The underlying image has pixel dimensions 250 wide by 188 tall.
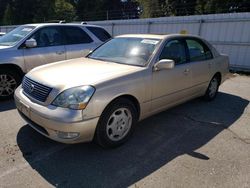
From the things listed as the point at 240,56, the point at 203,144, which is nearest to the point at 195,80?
the point at 203,144

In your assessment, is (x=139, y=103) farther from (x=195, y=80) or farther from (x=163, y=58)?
(x=195, y=80)

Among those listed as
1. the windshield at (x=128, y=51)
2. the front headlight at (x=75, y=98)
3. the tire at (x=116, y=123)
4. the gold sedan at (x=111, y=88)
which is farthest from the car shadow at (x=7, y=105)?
the tire at (x=116, y=123)

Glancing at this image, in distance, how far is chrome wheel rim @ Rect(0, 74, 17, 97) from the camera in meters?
5.50

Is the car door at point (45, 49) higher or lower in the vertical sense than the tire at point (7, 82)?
higher

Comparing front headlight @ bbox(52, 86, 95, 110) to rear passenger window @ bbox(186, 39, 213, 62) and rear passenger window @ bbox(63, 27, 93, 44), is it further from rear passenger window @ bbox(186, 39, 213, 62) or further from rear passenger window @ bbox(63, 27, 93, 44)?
rear passenger window @ bbox(63, 27, 93, 44)

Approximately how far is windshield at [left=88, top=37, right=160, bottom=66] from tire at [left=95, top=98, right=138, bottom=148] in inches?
30.5

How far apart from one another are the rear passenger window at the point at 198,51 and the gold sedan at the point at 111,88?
25mm

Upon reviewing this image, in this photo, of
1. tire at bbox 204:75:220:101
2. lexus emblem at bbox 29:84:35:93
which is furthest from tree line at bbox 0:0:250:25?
→ lexus emblem at bbox 29:84:35:93

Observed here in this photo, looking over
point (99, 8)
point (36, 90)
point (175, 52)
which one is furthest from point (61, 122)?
point (99, 8)

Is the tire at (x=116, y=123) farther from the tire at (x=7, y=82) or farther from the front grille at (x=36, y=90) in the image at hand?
the tire at (x=7, y=82)

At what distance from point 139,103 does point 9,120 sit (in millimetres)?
2416

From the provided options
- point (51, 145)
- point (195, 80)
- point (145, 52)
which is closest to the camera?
point (51, 145)

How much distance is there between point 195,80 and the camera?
195 inches

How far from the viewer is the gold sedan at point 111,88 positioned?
123 inches
